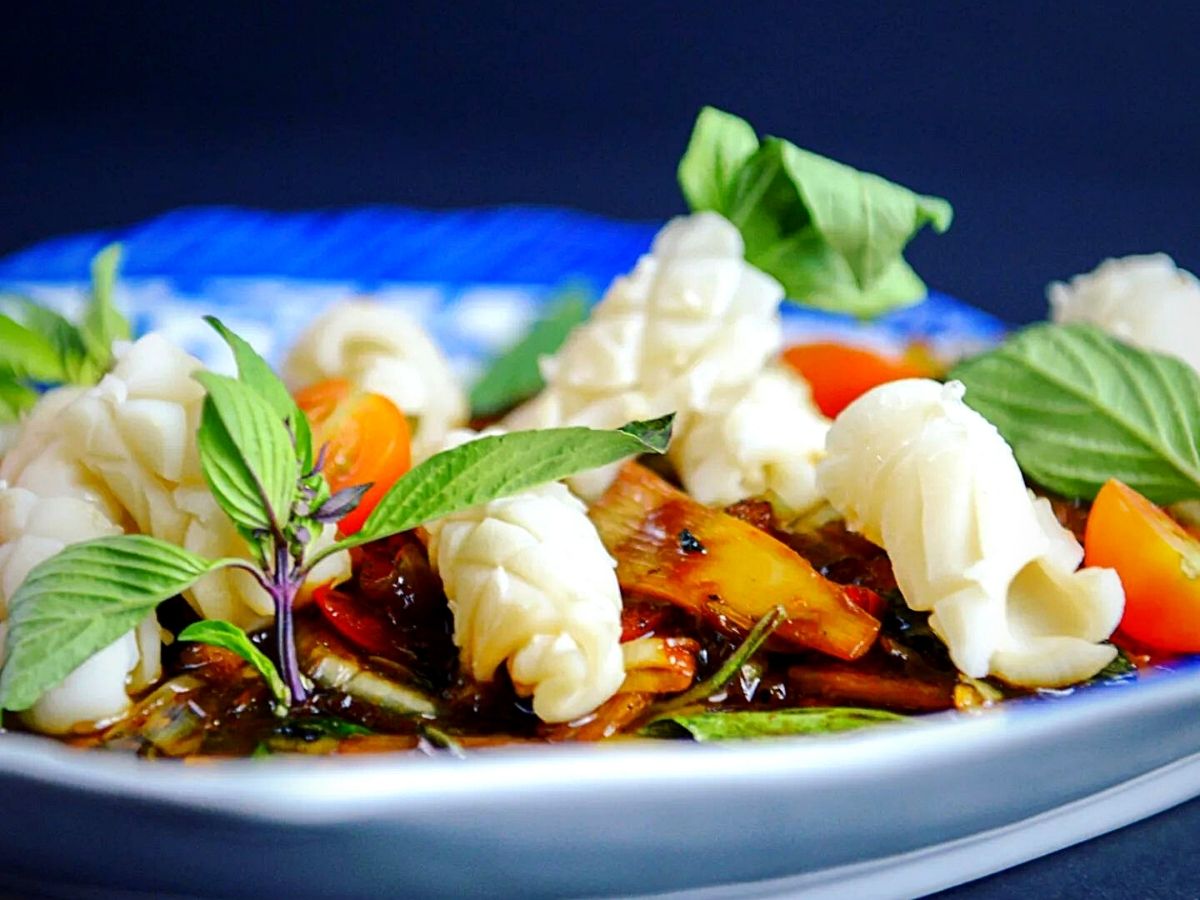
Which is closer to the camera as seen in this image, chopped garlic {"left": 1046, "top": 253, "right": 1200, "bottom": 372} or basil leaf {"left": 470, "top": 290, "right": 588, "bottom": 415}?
chopped garlic {"left": 1046, "top": 253, "right": 1200, "bottom": 372}

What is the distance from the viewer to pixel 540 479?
1.86 m

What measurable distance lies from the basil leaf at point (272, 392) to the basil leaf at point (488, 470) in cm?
13

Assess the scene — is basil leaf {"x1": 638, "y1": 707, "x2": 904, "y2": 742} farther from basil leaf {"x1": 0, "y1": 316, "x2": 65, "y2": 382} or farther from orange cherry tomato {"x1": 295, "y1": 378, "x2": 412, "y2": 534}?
basil leaf {"x1": 0, "y1": 316, "x2": 65, "y2": 382}

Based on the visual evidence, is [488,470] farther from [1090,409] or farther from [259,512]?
[1090,409]

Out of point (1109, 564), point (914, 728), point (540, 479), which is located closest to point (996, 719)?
point (914, 728)

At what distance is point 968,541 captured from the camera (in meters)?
1.96

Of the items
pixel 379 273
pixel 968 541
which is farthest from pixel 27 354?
pixel 379 273

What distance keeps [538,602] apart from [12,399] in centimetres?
119

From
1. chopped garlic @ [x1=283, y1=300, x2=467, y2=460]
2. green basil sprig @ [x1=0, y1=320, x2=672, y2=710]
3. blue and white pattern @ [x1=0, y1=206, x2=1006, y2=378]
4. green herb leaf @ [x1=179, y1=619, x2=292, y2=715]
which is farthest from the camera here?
blue and white pattern @ [x1=0, y1=206, x2=1006, y2=378]

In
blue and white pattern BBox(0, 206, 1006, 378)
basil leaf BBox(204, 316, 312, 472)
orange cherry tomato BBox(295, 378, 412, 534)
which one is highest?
basil leaf BBox(204, 316, 312, 472)

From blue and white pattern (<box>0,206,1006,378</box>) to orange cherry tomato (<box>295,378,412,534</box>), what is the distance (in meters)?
1.13

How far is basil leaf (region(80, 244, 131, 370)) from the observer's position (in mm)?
2600

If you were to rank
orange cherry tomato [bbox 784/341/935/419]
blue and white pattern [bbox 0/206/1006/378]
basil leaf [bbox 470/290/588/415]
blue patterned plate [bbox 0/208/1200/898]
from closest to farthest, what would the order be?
blue patterned plate [bbox 0/208/1200/898]
orange cherry tomato [bbox 784/341/935/419]
basil leaf [bbox 470/290/588/415]
blue and white pattern [bbox 0/206/1006/378]

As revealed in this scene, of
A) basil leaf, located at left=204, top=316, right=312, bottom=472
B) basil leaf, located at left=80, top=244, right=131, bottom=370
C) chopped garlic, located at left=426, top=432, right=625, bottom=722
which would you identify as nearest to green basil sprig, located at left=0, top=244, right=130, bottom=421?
basil leaf, located at left=80, top=244, right=131, bottom=370
